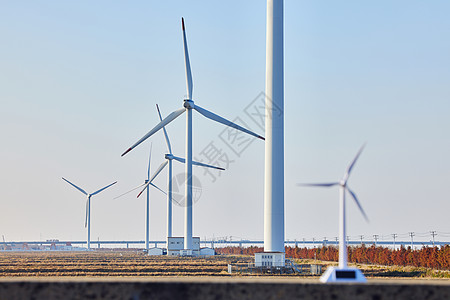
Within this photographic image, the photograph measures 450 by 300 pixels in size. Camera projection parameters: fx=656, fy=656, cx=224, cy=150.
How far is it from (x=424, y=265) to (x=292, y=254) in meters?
78.4

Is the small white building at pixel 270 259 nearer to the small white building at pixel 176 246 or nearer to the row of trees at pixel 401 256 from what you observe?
the row of trees at pixel 401 256

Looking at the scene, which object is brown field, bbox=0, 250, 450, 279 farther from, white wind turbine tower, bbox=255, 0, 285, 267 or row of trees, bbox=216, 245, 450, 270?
white wind turbine tower, bbox=255, 0, 285, 267

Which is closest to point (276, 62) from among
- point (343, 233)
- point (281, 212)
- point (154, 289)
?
point (281, 212)

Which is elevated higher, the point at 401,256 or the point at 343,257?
the point at 343,257

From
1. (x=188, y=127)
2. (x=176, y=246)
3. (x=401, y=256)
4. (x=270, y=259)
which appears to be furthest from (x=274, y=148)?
(x=176, y=246)

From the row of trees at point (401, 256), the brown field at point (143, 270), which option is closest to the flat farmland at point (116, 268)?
the brown field at point (143, 270)

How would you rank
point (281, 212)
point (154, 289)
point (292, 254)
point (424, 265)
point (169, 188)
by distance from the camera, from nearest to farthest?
point (154, 289), point (281, 212), point (424, 265), point (169, 188), point (292, 254)

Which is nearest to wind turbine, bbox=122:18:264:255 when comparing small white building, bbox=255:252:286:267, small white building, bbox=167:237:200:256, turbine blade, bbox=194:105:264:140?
turbine blade, bbox=194:105:264:140

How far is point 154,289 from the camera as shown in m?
22.5

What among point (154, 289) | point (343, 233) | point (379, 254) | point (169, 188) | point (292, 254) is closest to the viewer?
point (154, 289)

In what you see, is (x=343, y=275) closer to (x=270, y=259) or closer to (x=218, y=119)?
(x=270, y=259)

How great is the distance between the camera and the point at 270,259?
265 ft

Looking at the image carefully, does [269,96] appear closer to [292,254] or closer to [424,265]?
[424,265]

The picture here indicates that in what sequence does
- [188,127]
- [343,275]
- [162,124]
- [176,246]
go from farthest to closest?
[176,246]
[188,127]
[162,124]
[343,275]
